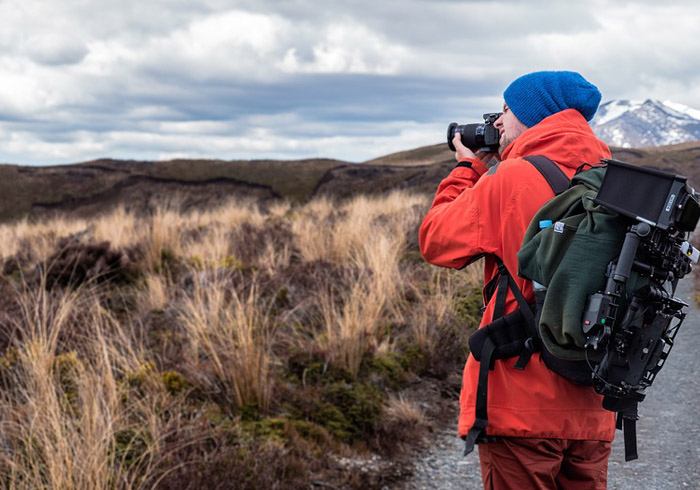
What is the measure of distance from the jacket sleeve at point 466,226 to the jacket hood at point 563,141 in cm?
17

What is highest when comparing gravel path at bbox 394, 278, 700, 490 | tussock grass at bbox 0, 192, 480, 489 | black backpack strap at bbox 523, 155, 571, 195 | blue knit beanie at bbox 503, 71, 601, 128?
blue knit beanie at bbox 503, 71, 601, 128

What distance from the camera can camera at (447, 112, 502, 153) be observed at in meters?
2.61

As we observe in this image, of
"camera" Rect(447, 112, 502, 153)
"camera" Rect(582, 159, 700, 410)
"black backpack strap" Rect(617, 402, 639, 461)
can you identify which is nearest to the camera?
"camera" Rect(582, 159, 700, 410)

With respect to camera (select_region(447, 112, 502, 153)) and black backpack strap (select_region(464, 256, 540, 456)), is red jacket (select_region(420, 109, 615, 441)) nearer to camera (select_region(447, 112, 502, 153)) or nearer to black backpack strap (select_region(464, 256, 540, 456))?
black backpack strap (select_region(464, 256, 540, 456))

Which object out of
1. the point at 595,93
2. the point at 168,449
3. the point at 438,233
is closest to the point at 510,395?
the point at 438,233

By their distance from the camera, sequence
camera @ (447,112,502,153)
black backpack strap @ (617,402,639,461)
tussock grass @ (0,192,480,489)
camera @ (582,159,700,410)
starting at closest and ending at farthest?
camera @ (582,159,700,410) → black backpack strap @ (617,402,639,461) → camera @ (447,112,502,153) → tussock grass @ (0,192,480,489)

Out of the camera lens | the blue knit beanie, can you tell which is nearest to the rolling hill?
the camera lens

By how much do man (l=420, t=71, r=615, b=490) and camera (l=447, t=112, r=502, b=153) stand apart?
0.84ft

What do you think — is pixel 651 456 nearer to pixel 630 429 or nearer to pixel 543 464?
pixel 630 429

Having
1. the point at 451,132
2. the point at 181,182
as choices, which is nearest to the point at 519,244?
the point at 451,132

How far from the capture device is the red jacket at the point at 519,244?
210 centimetres

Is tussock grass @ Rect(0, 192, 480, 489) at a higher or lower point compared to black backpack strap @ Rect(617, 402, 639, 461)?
lower

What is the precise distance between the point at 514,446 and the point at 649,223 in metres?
0.83

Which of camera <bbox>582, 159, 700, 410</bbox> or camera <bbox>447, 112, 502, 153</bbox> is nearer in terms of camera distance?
camera <bbox>582, 159, 700, 410</bbox>
